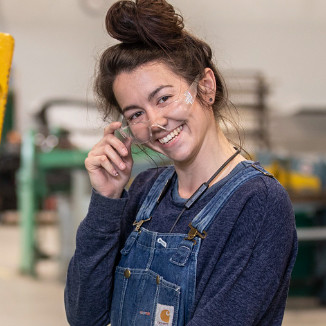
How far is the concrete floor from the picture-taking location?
4094 millimetres

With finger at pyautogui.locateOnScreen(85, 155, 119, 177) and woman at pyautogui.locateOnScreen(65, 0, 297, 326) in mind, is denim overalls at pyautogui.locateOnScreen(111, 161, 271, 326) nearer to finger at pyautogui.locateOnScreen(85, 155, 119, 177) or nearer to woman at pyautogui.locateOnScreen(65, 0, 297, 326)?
woman at pyautogui.locateOnScreen(65, 0, 297, 326)

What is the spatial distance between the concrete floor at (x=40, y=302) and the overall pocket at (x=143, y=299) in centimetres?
291

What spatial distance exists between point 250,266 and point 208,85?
0.42 m

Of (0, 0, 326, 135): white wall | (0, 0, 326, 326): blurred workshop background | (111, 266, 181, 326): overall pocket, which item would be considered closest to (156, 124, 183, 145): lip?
(111, 266, 181, 326): overall pocket

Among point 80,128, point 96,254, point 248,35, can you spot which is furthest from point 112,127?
point 248,35

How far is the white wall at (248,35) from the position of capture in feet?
32.6

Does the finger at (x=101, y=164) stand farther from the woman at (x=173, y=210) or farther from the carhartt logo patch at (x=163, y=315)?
the carhartt logo patch at (x=163, y=315)

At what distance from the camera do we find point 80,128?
6.46m

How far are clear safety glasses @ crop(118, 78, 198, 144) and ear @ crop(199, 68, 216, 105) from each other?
3 centimetres

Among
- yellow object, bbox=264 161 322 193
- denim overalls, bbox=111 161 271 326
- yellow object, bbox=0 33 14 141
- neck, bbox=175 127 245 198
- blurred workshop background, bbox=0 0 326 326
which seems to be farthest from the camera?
blurred workshop background, bbox=0 0 326 326

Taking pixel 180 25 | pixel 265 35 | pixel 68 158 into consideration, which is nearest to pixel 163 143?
pixel 180 25

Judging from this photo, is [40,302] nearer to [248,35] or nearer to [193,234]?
[193,234]

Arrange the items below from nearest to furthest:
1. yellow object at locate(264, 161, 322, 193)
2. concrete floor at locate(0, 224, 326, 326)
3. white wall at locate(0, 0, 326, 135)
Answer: concrete floor at locate(0, 224, 326, 326) → yellow object at locate(264, 161, 322, 193) → white wall at locate(0, 0, 326, 135)

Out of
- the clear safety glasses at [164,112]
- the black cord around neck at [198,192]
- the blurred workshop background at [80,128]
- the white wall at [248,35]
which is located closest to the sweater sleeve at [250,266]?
the black cord around neck at [198,192]
